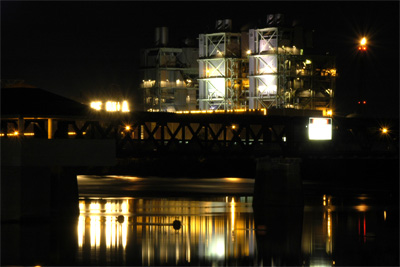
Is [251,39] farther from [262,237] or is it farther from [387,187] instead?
[262,237]

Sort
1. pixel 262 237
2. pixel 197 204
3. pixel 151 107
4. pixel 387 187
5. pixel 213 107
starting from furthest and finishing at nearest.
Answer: pixel 151 107 → pixel 213 107 → pixel 387 187 → pixel 197 204 → pixel 262 237

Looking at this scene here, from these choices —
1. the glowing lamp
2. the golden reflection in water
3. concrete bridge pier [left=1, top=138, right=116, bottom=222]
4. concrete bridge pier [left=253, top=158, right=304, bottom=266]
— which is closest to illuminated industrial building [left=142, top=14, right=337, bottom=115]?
the glowing lamp

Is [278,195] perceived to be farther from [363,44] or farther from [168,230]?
[363,44]

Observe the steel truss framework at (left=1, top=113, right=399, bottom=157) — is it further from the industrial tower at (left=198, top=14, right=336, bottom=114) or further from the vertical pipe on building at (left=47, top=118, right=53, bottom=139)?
the industrial tower at (left=198, top=14, right=336, bottom=114)

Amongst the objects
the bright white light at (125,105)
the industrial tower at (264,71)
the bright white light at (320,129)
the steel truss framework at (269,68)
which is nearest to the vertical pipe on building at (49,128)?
the bright white light at (320,129)

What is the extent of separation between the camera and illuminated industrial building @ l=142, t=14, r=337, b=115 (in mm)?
143500

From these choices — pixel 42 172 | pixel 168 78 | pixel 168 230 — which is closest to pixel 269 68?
pixel 168 78

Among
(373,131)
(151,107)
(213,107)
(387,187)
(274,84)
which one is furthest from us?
(151,107)

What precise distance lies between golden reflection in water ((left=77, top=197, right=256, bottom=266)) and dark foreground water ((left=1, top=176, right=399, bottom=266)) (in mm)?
64

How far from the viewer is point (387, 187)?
401 ft

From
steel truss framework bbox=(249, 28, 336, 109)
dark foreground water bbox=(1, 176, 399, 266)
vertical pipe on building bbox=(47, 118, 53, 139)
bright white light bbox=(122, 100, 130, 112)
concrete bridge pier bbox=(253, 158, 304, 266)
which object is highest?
steel truss framework bbox=(249, 28, 336, 109)

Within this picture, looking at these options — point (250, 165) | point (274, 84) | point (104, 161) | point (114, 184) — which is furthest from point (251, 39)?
point (104, 161)

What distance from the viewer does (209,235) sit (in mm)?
64500

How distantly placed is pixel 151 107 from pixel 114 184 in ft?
130
